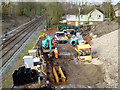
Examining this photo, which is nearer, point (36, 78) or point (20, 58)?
point (36, 78)

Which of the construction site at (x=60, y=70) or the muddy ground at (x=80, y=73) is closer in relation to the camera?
the construction site at (x=60, y=70)

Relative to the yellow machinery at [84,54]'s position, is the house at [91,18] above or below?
above

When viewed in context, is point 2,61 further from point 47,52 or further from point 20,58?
point 47,52

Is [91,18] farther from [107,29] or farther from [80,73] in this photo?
[80,73]

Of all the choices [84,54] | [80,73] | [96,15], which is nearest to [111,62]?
[80,73]

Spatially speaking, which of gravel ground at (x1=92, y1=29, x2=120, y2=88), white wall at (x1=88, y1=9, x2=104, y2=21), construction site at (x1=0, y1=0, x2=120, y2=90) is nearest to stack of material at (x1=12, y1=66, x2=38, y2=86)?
construction site at (x1=0, y1=0, x2=120, y2=90)

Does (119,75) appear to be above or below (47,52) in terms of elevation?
below

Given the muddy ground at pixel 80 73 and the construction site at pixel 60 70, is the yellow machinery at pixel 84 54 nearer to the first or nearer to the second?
the construction site at pixel 60 70

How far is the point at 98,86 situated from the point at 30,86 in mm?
4365

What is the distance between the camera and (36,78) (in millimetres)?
8727

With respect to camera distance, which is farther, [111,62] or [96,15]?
[96,15]

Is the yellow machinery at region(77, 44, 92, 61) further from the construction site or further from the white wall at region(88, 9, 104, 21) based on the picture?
the white wall at region(88, 9, 104, 21)

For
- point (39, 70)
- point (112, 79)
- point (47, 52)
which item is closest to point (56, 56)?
point (47, 52)

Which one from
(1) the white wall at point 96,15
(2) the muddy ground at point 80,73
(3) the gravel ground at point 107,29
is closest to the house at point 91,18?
(1) the white wall at point 96,15
